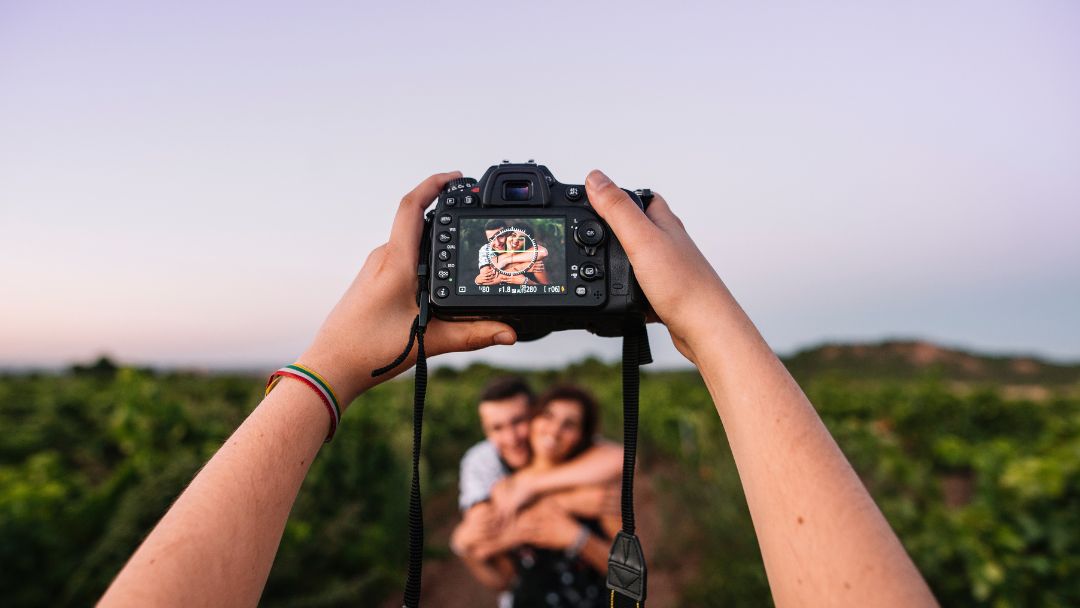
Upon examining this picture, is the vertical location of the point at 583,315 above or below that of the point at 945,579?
above

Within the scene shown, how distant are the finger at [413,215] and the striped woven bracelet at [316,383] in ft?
1.11

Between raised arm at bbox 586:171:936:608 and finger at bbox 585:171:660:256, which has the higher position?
finger at bbox 585:171:660:256

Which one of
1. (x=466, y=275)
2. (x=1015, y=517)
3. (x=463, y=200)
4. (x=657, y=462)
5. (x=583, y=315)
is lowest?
(x=657, y=462)

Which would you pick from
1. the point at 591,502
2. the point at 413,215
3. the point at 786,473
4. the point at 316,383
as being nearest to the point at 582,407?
the point at 591,502

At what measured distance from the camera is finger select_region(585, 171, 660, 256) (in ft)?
3.97

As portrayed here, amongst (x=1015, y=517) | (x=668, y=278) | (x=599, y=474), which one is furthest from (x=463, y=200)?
(x=1015, y=517)

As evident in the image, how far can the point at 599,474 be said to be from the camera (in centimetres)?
392

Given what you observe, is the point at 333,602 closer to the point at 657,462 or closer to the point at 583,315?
the point at 583,315

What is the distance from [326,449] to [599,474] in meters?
2.94

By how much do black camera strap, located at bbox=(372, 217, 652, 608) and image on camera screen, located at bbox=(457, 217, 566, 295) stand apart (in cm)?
10

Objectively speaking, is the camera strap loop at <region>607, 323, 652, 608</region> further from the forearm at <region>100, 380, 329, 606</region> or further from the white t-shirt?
the white t-shirt

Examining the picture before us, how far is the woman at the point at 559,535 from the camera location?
12.0ft

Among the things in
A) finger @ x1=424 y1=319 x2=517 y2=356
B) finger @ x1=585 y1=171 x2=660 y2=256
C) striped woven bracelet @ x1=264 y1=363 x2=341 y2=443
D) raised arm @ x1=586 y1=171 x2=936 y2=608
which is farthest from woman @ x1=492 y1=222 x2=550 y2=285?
striped woven bracelet @ x1=264 y1=363 x2=341 y2=443

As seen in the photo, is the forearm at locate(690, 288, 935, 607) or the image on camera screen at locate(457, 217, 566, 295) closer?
the forearm at locate(690, 288, 935, 607)
